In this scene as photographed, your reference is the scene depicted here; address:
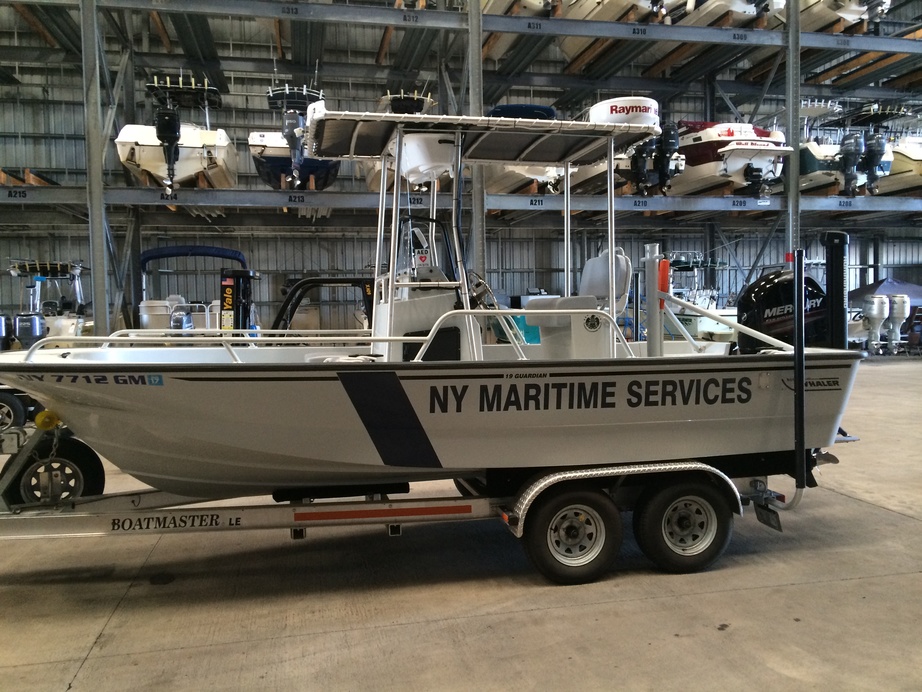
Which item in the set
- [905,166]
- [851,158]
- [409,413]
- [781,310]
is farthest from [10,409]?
[905,166]

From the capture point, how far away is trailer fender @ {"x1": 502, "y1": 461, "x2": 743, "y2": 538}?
3.25 m

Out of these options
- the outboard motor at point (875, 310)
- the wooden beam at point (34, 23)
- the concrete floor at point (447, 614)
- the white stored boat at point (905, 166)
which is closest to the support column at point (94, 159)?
the wooden beam at point (34, 23)

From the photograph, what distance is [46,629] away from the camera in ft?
9.77

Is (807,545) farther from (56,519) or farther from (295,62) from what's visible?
(295,62)

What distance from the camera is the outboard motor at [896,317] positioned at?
13.7 metres

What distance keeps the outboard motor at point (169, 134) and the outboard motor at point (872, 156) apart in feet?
35.2

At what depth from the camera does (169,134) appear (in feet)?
26.6

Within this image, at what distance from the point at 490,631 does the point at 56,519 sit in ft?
6.81

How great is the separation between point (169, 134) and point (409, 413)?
262 inches

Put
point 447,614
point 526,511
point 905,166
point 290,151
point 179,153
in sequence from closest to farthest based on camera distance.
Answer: point 447,614 → point 526,511 → point 179,153 → point 290,151 → point 905,166

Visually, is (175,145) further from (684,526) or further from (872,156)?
(872,156)

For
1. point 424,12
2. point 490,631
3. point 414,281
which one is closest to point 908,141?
point 424,12

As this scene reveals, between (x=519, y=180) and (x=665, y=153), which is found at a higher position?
(x=665, y=153)

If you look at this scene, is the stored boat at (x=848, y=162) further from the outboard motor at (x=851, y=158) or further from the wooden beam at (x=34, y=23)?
the wooden beam at (x=34, y=23)
